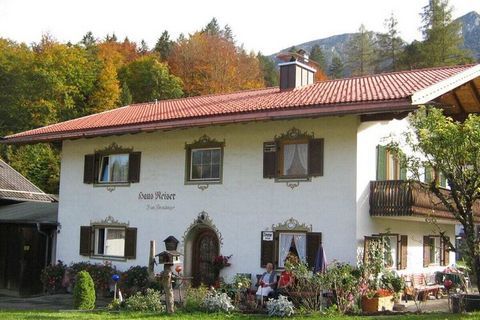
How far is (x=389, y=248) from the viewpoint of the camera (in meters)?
17.0

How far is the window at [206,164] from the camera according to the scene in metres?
18.2

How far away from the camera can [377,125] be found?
1675 cm

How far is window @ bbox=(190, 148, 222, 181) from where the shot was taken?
18.2m

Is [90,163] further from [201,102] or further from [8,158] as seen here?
[8,158]

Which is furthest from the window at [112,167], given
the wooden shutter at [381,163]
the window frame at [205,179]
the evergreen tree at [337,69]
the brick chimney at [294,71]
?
the evergreen tree at [337,69]

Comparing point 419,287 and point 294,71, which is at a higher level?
point 294,71

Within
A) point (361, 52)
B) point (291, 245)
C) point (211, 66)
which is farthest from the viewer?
point (361, 52)

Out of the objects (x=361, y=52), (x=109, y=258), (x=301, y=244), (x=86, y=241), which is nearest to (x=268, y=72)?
(x=361, y=52)

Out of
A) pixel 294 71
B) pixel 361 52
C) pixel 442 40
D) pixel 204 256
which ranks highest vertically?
pixel 361 52

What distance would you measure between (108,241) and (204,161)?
179 inches

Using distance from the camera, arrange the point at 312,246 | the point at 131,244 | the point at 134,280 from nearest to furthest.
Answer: the point at 312,246 → the point at 134,280 → the point at 131,244

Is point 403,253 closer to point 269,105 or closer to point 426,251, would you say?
point 426,251

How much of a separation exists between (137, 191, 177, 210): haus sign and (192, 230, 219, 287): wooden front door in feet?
4.29

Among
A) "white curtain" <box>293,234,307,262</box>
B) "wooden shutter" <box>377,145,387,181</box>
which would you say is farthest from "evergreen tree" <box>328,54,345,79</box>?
"white curtain" <box>293,234,307,262</box>
